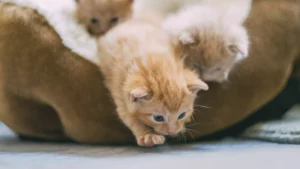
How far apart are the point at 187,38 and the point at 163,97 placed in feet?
0.85

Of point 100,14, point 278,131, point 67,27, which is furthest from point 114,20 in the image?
point 278,131

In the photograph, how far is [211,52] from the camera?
4.70ft

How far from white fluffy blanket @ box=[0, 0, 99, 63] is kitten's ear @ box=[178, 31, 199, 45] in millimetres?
288

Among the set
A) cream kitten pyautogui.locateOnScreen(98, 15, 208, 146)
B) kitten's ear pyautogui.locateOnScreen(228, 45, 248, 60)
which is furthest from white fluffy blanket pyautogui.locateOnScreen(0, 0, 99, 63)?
kitten's ear pyautogui.locateOnScreen(228, 45, 248, 60)

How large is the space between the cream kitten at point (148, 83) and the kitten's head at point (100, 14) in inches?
6.5

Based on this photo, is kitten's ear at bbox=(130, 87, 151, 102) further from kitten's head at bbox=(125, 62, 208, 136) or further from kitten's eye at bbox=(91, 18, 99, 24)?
kitten's eye at bbox=(91, 18, 99, 24)

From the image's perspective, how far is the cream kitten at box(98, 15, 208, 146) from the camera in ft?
4.14

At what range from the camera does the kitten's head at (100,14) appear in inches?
62.8

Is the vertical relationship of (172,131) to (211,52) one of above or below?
below

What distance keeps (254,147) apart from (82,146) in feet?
1.90

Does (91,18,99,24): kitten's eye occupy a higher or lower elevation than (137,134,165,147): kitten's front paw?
higher

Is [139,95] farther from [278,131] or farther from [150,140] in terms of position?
[278,131]

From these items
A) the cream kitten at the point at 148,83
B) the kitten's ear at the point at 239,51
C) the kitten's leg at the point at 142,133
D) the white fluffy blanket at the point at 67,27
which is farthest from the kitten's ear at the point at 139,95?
the kitten's ear at the point at 239,51

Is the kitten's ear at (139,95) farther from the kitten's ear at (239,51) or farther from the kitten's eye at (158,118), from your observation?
the kitten's ear at (239,51)
